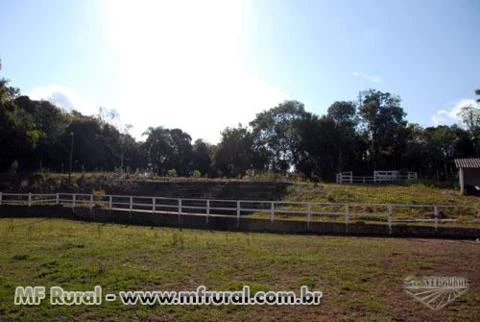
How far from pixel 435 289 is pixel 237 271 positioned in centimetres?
354

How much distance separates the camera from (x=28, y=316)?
5.87 metres

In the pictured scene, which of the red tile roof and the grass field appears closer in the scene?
the grass field

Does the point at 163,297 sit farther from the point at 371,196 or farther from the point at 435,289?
the point at 371,196

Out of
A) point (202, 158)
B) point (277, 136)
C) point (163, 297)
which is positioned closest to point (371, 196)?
point (163, 297)

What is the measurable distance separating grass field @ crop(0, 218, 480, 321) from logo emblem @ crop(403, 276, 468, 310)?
14 centimetres

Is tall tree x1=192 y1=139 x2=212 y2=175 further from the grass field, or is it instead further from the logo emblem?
the logo emblem

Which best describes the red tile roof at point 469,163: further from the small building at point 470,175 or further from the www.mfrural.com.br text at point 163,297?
the www.mfrural.com.br text at point 163,297

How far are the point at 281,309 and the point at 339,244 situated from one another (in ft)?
23.1

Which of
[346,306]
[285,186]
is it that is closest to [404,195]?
[285,186]

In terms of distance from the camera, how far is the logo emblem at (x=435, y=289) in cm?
671

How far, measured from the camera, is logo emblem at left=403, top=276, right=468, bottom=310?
6.71 meters

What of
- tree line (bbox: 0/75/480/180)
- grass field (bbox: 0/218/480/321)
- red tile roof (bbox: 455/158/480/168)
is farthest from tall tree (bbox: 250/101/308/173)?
grass field (bbox: 0/218/480/321)

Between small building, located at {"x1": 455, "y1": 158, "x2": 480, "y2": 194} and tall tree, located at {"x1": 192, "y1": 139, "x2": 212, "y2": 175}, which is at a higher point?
tall tree, located at {"x1": 192, "y1": 139, "x2": 212, "y2": 175}

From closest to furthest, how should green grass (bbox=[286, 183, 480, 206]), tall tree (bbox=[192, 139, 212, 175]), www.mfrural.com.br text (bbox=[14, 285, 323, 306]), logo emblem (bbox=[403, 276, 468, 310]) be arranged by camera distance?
www.mfrural.com.br text (bbox=[14, 285, 323, 306]), logo emblem (bbox=[403, 276, 468, 310]), green grass (bbox=[286, 183, 480, 206]), tall tree (bbox=[192, 139, 212, 175])
